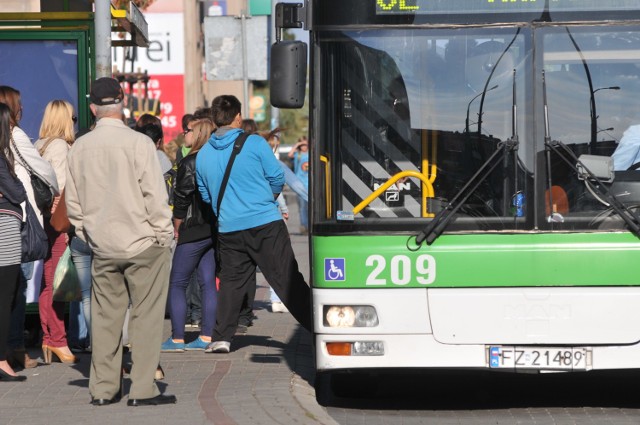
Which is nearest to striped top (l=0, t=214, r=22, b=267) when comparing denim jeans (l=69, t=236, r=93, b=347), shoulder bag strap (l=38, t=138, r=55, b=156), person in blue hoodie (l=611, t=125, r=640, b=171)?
denim jeans (l=69, t=236, r=93, b=347)

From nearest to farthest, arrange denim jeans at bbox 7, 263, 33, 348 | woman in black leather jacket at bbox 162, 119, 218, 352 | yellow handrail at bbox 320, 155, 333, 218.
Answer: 1. yellow handrail at bbox 320, 155, 333, 218
2. denim jeans at bbox 7, 263, 33, 348
3. woman in black leather jacket at bbox 162, 119, 218, 352

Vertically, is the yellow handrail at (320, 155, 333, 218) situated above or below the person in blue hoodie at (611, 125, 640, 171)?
below

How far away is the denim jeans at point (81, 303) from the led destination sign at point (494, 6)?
2.90 m

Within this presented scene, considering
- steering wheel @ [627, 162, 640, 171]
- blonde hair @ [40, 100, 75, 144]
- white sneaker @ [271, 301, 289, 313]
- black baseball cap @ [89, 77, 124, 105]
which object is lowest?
white sneaker @ [271, 301, 289, 313]

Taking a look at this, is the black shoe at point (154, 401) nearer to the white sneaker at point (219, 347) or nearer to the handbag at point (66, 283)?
the handbag at point (66, 283)

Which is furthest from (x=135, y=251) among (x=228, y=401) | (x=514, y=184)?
(x=514, y=184)

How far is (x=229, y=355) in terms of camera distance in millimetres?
9805

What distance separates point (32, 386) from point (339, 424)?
2.09 meters

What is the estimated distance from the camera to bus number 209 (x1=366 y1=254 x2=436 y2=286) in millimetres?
7520

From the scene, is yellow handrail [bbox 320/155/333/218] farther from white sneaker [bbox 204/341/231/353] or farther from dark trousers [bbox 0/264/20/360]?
white sneaker [bbox 204/341/231/353]

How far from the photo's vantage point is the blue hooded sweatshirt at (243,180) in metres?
9.71

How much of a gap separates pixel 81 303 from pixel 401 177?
3359mm

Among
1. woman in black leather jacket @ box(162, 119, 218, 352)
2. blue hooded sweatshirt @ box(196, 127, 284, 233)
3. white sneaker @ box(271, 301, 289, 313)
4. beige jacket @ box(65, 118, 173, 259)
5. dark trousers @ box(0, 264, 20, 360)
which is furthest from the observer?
white sneaker @ box(271, 301, 289, 313)

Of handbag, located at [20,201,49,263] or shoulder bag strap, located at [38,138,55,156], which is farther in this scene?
shoulder bag strap, located at [38,138,55,156]
